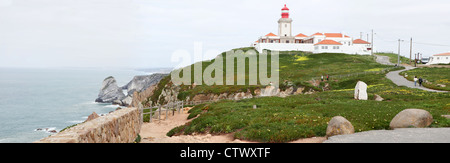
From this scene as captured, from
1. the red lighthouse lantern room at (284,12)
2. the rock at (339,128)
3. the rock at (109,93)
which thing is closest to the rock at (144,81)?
the rock at (109,93)

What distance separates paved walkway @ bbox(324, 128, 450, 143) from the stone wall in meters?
8.39

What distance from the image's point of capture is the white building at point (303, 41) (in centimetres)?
11744

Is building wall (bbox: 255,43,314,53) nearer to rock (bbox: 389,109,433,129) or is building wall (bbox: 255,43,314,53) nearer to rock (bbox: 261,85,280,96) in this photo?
rock (bbox: 261,85,280,96)

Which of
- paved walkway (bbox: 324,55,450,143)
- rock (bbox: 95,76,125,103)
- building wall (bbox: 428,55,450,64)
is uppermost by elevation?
building wall (bbox: 428,55,450,64)

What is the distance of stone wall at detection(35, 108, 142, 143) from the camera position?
351 inches

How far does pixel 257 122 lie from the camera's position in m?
17.4

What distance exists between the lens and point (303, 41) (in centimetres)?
13238

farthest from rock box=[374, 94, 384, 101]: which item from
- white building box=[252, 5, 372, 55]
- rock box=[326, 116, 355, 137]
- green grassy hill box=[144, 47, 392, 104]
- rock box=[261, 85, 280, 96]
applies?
white building box=[252, 5, 372, 55]
